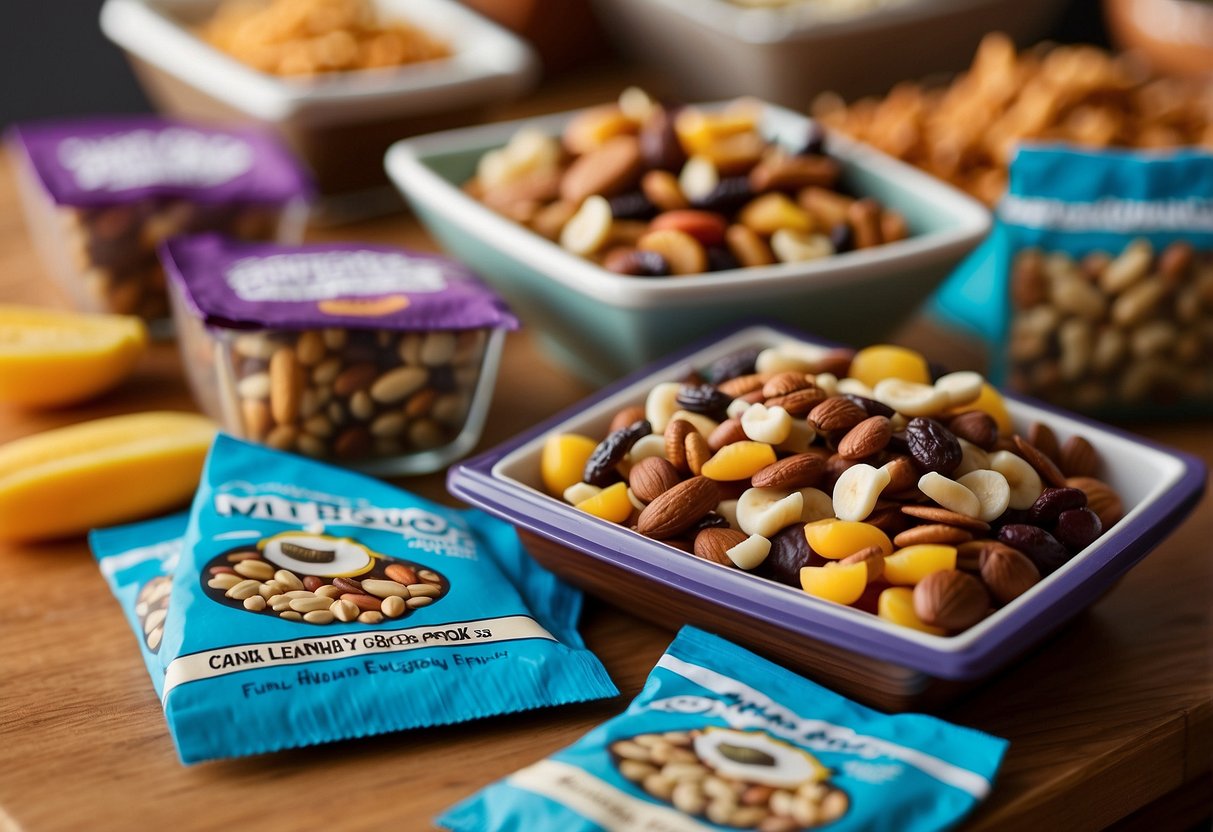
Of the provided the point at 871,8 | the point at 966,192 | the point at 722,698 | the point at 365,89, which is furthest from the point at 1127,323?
the point at 365,89

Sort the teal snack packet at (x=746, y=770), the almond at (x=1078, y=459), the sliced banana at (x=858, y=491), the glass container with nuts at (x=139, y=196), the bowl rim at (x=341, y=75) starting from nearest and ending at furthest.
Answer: the teal snack packet at (x=746, y=770) → the sliced banana at (x=858, y=491) → the almond at (x=1078, y=459) → the glass container with nuts at (x=139, y=196) → the bowl rim at (x=341, y=75)

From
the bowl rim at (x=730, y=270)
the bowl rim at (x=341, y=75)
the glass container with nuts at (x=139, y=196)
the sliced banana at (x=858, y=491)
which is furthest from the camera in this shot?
the bowl rim at (x=341, y=75)

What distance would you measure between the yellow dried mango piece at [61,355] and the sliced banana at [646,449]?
45 centimetres

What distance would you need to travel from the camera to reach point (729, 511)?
0.70 meters

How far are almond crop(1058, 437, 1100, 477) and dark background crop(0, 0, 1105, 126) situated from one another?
135 cm

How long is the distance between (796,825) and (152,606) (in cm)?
38

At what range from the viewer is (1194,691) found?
700 millimetres

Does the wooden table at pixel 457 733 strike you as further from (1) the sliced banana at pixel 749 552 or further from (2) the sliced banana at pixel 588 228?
(2) the sliced banana at pixel 588 228

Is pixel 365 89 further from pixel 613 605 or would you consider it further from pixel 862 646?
pixel 862 646

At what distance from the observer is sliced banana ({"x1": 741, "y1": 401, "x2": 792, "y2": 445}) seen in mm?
703

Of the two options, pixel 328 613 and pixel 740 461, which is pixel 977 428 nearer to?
pixel 740 461

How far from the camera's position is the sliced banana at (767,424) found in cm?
70

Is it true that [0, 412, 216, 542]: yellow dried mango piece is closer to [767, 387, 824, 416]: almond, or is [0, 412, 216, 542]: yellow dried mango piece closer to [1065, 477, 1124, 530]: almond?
[767, 387, 824, 416]: almond

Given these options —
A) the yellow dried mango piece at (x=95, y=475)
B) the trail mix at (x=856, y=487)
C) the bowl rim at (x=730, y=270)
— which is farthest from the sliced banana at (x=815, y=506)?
the yellow dried mango piece at (x=95, y=475)
